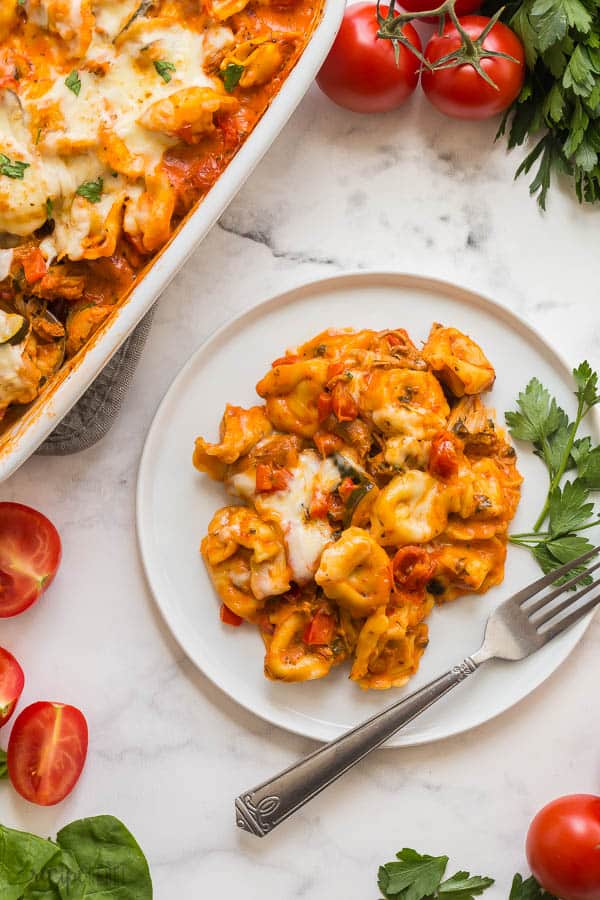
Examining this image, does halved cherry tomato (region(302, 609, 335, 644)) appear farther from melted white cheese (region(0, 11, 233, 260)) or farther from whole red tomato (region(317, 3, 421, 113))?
whole red tomato (region(317, 3, 421, 113))

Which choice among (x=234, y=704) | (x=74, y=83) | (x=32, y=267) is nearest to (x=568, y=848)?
(x=234, y=704)

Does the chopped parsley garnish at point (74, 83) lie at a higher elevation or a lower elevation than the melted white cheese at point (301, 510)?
higher

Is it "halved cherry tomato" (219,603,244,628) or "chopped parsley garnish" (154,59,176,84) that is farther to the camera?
"halved cherry tomato" (219,603,244,628)

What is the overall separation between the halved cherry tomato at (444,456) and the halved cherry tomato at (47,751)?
3.59 ft

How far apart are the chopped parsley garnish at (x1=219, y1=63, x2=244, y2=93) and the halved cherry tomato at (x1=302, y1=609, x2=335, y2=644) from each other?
4.01ft

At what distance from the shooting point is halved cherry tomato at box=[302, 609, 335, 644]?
2.33 meters

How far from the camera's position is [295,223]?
259 centimetres

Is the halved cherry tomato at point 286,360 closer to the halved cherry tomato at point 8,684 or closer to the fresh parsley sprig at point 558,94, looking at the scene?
the fresh parsley sprig at point 558,94

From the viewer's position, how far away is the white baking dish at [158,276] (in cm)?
210

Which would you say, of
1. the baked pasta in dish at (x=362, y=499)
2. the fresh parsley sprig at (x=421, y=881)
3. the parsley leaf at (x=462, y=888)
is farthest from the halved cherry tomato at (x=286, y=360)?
the parsley leaf at (x=462, y=888)

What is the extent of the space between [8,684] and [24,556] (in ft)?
1.06

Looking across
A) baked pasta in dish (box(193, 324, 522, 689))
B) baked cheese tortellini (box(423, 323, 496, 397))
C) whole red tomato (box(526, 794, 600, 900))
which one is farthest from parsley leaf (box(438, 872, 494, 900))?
baked cheese tortellini (box(423, 323, 496, 397))

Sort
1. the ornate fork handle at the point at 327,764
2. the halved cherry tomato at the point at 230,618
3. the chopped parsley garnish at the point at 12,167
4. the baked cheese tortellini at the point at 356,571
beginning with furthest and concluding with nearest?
the halved cherry tomato at the point at 230,618 < the ornate fork handle at the point at 327,764 < the baked cheese tortellini at the point at 356,571 < the chopped parsley garnish at the point at 12,167

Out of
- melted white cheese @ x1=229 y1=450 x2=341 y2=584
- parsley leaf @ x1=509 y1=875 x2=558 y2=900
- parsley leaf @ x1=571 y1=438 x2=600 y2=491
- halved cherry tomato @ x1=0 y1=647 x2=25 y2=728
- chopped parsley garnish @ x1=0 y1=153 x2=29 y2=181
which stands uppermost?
chopped parsley garnish @ x1=0 y1=153 x2=29 y2=181
